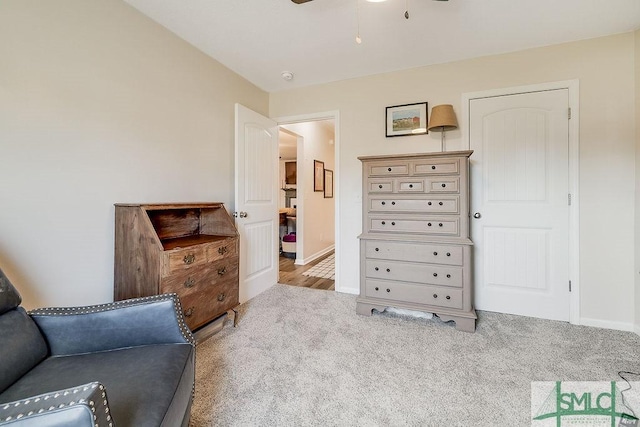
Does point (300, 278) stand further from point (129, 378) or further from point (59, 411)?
point (59, 411)

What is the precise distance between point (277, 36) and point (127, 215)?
1836 mm

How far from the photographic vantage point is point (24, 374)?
3.31ft

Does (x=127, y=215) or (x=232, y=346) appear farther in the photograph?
(x=232, y=346)

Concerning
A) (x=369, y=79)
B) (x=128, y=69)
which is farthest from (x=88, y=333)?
(x=369, y=79)

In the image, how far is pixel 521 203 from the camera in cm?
251

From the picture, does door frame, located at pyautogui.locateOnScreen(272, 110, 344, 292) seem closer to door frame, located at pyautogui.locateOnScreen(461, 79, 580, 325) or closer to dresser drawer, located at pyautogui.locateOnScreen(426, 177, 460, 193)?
dresser drawer, located at pyautogui.locateOnScreen(426, 177, 460, 193)

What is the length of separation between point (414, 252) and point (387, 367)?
1.00m

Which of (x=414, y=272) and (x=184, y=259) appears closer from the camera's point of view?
(x=184, y=259)

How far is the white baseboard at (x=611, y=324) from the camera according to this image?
2.23 metres

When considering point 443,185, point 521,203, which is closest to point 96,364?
point 443,185

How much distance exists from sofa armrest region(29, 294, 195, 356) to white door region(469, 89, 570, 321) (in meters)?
2.65

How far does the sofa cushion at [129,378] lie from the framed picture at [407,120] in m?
2.68

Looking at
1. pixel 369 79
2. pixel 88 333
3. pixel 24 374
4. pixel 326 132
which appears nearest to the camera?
pixel 24 374

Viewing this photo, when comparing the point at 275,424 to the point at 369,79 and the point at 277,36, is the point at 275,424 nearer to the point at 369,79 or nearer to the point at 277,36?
the point at 277,36
